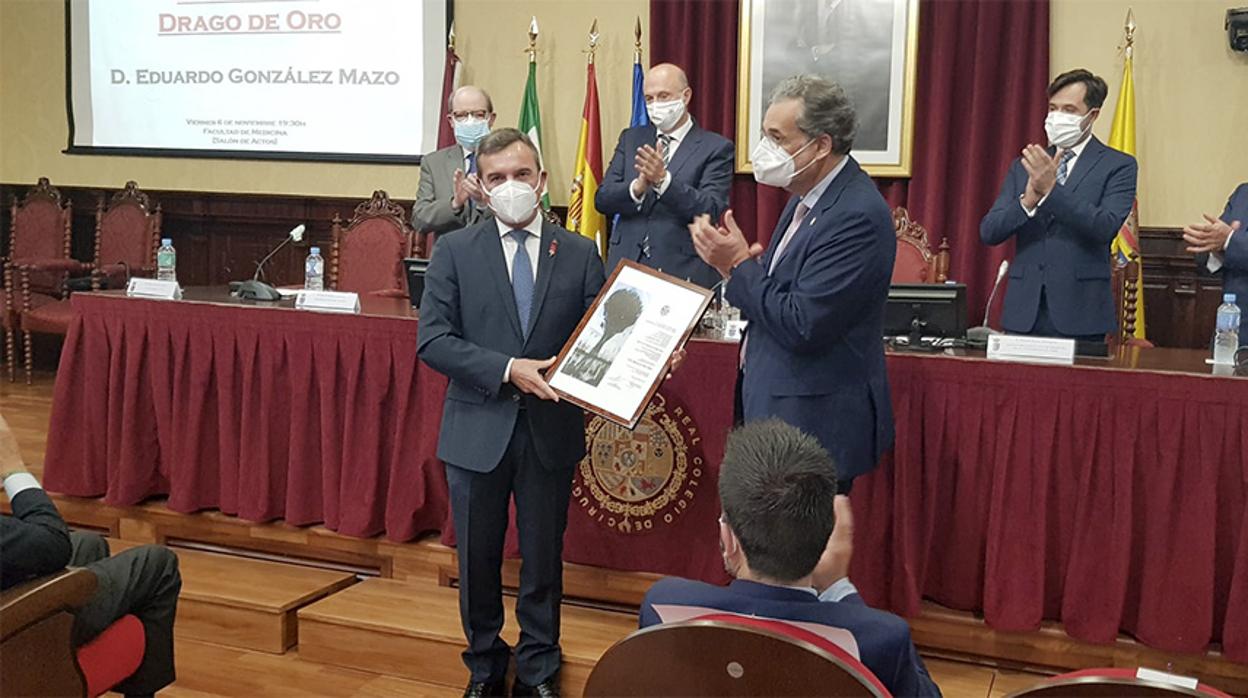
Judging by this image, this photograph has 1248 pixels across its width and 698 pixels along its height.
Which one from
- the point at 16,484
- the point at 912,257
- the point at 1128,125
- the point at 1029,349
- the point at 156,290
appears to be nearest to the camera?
the point at 16,484

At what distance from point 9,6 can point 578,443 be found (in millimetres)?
6178

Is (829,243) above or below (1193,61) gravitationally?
below

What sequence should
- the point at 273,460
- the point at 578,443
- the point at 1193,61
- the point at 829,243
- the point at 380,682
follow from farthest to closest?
the point at 1193,61, the point at 273,460, the point at 380,682, the point at 578,443, the point at 829,243

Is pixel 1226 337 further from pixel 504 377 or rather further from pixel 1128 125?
pixel 1128 125

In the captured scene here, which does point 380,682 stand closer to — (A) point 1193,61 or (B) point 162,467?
(B) point 162,467

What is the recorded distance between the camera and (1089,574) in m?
2.90

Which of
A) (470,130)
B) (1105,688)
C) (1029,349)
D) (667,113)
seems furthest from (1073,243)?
(1105,688)

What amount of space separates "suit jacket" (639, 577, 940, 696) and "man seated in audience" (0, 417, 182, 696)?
1.17 m

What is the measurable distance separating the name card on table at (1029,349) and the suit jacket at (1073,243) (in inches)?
25.0

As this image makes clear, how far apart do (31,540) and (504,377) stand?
985mm

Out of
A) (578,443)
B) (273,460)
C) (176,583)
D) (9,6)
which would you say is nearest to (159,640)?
(176,583)

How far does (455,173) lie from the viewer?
3.75 metres

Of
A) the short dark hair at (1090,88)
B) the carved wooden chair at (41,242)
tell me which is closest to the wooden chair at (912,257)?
the short dark hair at (1090,88)

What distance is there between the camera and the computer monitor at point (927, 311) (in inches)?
125
